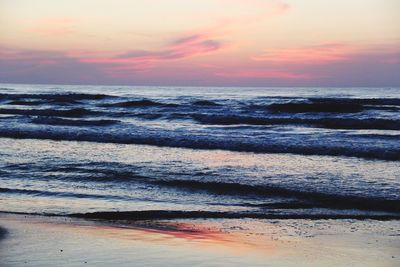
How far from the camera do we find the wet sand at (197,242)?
527cm

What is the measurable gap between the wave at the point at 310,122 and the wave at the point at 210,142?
291 inches

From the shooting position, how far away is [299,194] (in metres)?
9.28

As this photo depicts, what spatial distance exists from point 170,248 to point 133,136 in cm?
1391

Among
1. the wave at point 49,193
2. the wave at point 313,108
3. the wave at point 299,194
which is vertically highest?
the wave at point 313,108

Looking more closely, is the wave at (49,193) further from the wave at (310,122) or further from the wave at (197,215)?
the wave at (310,122)

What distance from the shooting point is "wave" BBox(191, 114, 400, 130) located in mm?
24266

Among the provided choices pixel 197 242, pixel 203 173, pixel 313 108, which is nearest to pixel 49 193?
pixel 203 173

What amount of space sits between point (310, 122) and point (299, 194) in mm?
17818

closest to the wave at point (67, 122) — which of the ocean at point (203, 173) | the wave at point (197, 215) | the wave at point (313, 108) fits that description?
the ocean at point (203, 173)

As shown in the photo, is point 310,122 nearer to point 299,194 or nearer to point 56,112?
point 56,112

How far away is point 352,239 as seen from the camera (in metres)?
6.33

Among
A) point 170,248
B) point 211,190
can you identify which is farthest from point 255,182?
point 170,248

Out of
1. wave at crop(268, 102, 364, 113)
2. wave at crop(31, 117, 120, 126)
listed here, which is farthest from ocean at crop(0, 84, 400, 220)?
wave at crop(268, 102, 364, 113)

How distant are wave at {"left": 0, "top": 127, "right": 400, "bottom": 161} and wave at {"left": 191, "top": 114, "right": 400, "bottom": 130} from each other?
738 cm
